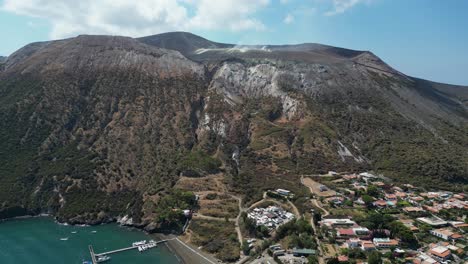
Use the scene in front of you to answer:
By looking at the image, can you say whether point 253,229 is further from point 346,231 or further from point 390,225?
point 390,225

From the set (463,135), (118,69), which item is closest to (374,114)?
(463,135)

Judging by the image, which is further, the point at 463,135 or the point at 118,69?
the point at 118,69

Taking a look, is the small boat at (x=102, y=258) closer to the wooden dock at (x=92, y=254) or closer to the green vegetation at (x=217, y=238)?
the wooden dock at (x=92, y=254)

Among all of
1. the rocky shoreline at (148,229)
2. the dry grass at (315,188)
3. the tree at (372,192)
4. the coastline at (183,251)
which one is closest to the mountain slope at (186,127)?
the rocky shoreline at (148,229)

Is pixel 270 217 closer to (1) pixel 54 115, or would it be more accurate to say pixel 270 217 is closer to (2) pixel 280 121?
(2) pixel 280 121

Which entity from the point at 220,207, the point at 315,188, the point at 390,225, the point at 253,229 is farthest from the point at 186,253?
the point at 315,188

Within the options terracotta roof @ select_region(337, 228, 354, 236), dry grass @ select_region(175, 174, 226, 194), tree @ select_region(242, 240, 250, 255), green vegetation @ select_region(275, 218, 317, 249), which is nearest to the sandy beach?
tree @ select_region(242, 240, 250, 255)
